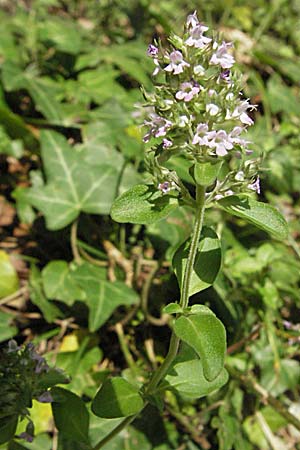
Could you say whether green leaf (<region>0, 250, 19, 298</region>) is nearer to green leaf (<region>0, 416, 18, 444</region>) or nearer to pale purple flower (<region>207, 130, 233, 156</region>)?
green leaf (<region>0, 416, 18, 444</region>)

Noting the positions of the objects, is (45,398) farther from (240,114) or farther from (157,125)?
(240,114)

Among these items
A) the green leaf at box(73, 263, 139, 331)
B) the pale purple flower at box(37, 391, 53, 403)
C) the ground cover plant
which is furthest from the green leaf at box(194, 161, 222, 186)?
the green leaf at box(73, 263, 139, 331)

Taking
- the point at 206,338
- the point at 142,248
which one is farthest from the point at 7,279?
the point at 206,338

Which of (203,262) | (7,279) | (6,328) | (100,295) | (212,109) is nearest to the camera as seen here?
(212,109)

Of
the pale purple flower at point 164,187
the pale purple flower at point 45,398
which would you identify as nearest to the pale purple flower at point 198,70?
the pale purple flower at point 164,187

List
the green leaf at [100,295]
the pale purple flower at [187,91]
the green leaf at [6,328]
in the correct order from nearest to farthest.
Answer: the pale purple flower at [187,91] < the green leaf at [6,328] < the green leaf at [100,295]

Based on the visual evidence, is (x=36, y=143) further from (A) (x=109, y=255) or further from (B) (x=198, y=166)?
(B) (x=198, y=166)

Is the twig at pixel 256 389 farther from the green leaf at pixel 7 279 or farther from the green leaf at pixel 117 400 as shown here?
the green leaf at pixel 7 279
